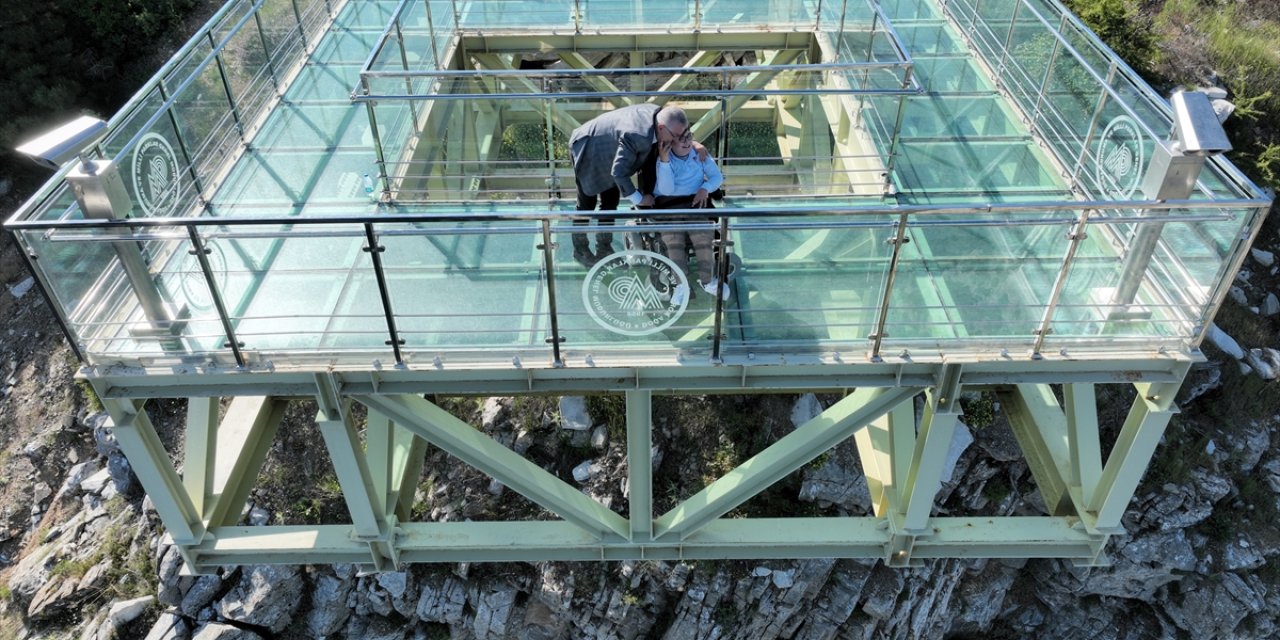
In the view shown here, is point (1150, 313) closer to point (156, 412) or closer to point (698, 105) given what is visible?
point (698, 105)

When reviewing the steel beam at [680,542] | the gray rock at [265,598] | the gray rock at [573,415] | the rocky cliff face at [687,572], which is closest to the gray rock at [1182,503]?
the rocky cliff face at [687,572]

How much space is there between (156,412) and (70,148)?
35.4 ft

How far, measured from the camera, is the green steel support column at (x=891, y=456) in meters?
7.51

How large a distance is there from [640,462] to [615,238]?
206 cm

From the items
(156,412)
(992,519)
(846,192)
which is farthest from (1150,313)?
(156,412)

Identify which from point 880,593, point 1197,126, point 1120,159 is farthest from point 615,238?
point 880,593

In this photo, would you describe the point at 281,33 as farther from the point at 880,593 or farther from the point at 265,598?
the point at 880,593

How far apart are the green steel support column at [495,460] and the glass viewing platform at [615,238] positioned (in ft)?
Answer: 2.25

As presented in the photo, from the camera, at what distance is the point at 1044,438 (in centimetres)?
809

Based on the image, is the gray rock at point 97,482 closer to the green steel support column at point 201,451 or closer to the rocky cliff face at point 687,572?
the rocky cliff face at point 687,572

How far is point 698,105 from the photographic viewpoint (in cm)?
1309

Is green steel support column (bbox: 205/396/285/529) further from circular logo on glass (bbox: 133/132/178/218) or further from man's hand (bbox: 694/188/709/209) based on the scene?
man's hand (bbox: 694/188/709/209)

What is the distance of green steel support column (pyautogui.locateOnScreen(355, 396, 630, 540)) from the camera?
21.9 ft

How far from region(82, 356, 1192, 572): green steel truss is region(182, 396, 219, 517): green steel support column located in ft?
0.05
